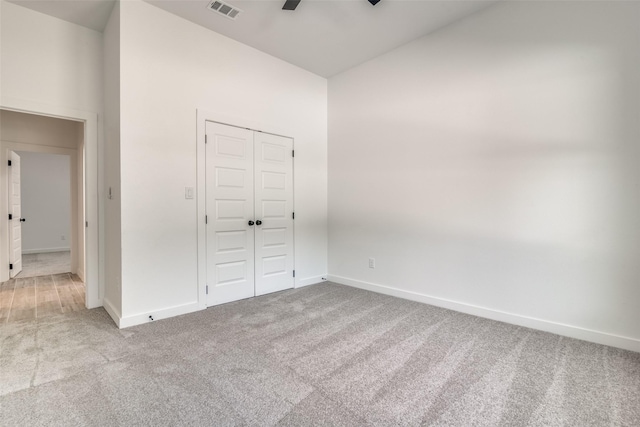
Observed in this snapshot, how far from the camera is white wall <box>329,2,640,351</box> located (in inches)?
92.8

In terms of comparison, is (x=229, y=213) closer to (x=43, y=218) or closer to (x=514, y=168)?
(x=514, y=168)

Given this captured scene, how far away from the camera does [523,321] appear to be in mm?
2771

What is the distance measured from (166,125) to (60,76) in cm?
128

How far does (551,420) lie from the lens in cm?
155

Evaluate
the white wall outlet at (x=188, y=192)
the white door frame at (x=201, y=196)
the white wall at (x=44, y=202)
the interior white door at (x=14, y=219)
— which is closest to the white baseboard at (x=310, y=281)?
the white door frame at (x=201, y=196)

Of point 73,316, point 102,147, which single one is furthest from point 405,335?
point 102,147

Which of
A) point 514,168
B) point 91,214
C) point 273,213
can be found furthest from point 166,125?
point 514,168

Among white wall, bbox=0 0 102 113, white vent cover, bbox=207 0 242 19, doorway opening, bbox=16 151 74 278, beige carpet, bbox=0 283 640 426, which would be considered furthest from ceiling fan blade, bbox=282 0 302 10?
doorway opening, bbox=16 151 74 278

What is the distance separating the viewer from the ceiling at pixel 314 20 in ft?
9.47

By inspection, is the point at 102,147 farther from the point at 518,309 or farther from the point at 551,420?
the point at 518,309

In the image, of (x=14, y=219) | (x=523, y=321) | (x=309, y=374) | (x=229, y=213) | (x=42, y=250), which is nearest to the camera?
(x=309, y=374)

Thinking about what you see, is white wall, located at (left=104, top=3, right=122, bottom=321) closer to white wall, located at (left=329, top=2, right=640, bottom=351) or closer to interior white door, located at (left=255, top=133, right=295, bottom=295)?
interior white door, located at (left=255, top=133, right=295, bottom=295)

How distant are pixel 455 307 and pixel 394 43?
3.24 m

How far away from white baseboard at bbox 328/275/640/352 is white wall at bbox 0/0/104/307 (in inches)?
141
